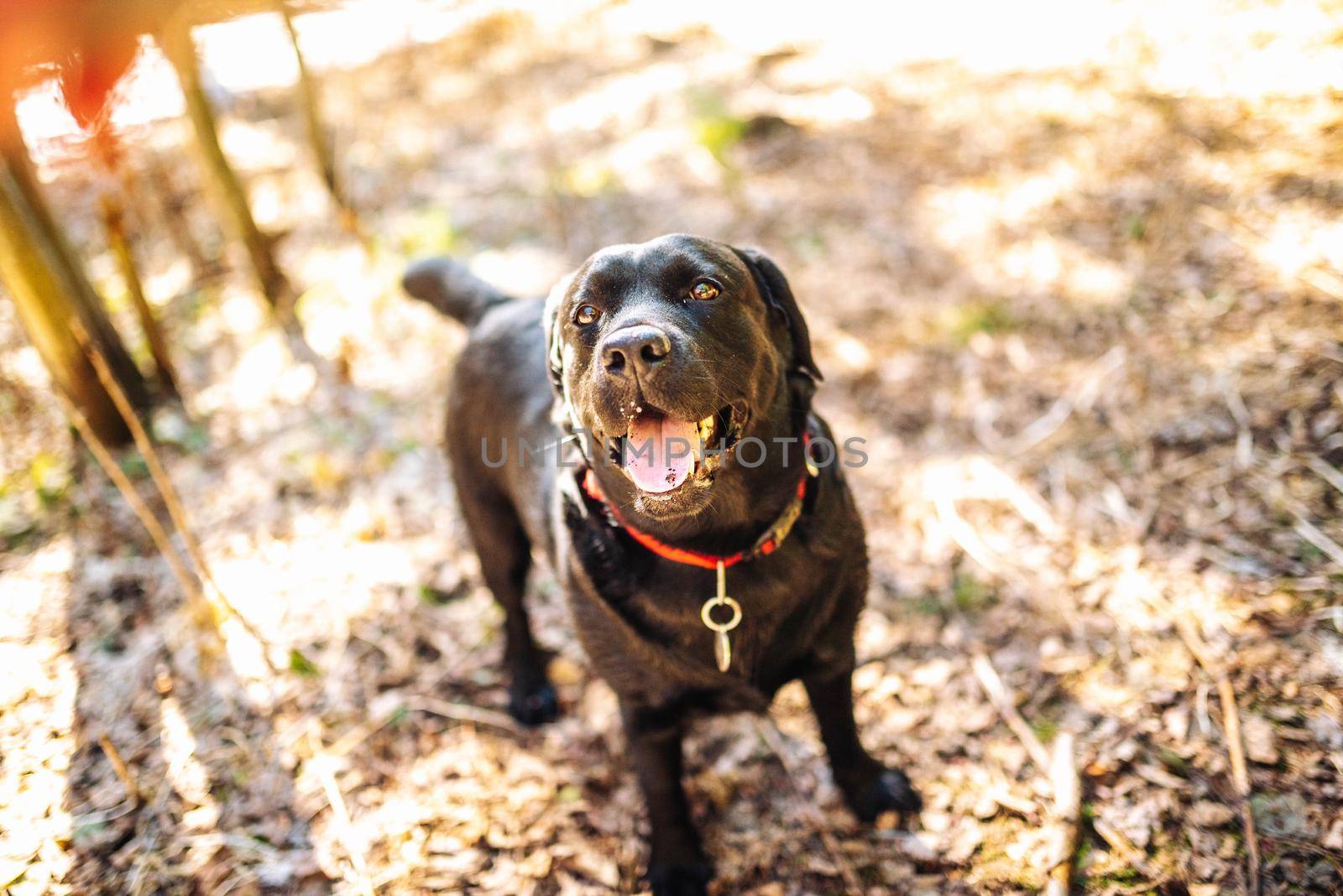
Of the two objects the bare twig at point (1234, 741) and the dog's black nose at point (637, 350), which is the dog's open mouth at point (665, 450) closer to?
the dog's black nose at point (637, 350)

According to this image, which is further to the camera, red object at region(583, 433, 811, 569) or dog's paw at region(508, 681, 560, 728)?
dog's paw at region(508, 681, 560, 728)

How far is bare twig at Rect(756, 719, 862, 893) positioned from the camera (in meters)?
2.54

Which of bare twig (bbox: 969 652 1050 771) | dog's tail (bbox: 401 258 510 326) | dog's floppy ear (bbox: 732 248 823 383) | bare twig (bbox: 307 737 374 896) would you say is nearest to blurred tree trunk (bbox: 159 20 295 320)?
dog's tail (bbox: 401 258 510 326)

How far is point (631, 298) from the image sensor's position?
208cm

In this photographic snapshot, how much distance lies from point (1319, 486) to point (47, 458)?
6.00 meters

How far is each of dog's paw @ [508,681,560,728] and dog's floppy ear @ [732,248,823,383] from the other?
5.78 ft

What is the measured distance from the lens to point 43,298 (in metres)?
3.61

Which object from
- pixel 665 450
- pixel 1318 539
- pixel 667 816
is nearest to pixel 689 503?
pixel 665 450

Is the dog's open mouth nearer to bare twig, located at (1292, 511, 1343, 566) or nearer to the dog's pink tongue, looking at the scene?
the dog's pink tongue

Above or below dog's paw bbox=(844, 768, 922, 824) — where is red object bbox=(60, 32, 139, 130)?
above

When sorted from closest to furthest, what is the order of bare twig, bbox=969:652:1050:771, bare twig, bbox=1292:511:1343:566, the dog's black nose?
the dog's black nose, bare twig, bbox=969:652:1050:771, bare twig, bbox=1292:511:1343:566

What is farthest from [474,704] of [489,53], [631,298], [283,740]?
[489,53]

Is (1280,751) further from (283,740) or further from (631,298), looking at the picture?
(283,740)

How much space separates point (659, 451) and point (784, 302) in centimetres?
67
